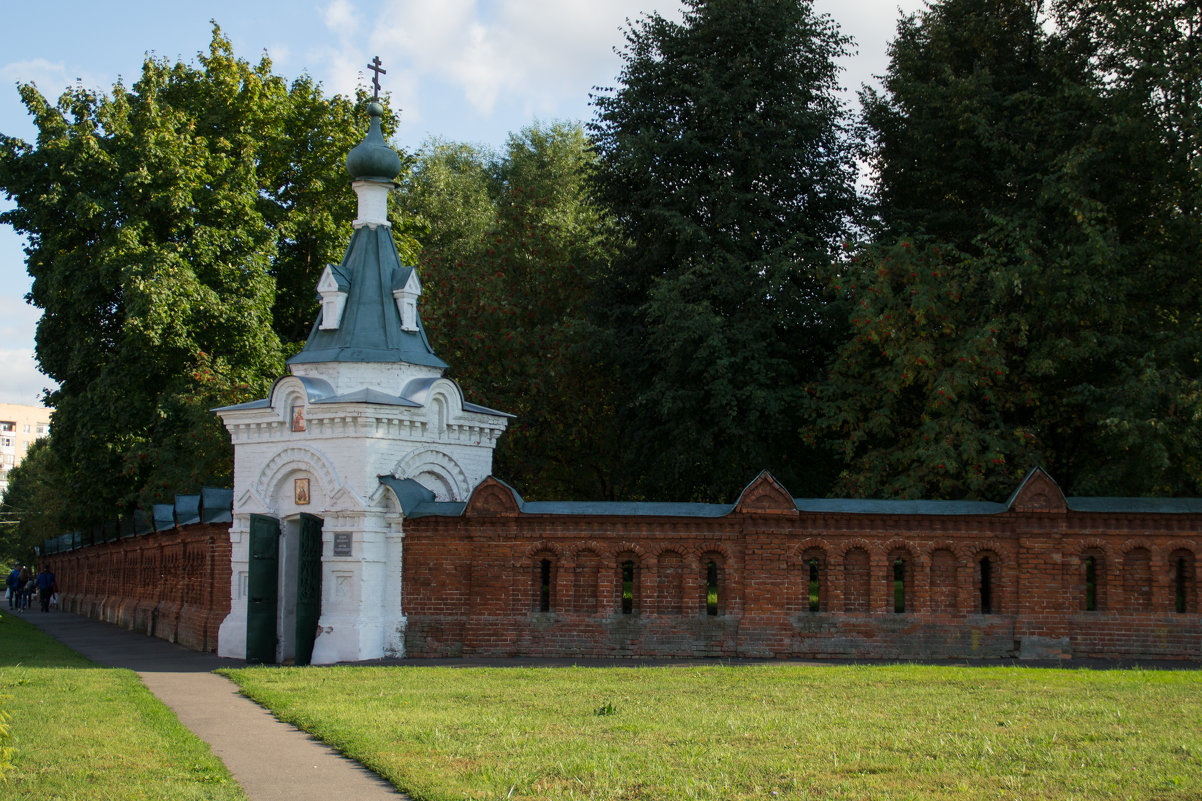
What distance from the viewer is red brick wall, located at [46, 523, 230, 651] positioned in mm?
18688

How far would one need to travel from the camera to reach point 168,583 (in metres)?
22.8

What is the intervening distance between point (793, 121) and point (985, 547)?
30.6 feet

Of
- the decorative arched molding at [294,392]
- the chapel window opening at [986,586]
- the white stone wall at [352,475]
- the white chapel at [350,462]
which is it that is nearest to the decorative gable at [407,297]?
the white chapel at [350,462]

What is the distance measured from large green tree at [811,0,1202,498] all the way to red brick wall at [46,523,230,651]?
33.8 ft

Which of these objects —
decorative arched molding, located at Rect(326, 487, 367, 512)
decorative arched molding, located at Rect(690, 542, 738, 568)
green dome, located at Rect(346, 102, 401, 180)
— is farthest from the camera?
green dome, located at Rect(346, 102, 401, 180)

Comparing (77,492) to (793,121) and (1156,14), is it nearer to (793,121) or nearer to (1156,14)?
(793,121)

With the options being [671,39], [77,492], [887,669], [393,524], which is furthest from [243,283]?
[887,669]

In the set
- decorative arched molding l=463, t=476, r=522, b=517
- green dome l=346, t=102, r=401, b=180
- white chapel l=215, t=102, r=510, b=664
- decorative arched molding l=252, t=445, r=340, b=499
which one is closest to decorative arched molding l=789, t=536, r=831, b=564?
decorative arched molding l=463, t=476, r=522, b=517

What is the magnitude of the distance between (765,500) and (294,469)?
268 inches

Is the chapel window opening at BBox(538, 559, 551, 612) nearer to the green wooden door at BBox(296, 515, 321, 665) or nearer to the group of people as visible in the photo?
the green wooden door at BBox(296, 515, 321, 665)

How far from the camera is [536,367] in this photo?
23.9 m

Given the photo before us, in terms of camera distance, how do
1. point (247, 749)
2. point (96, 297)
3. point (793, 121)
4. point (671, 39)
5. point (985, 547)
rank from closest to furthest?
point (247, 749) → point (985, 547) → point (793, 121) → point (671, 39) → point (96, 297)

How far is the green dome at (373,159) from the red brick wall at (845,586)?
6327 mm

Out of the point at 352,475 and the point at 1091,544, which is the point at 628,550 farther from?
the point at 1091,544
